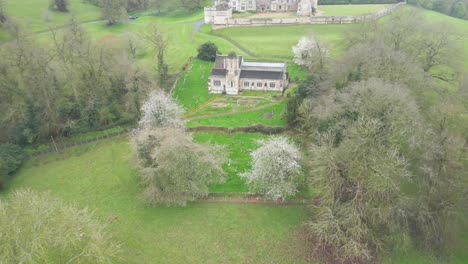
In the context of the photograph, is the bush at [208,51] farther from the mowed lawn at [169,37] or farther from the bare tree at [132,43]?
the bare tree at [132,43]

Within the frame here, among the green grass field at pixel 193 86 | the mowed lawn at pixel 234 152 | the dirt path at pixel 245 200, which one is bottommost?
the dirt path at pixel 245 200

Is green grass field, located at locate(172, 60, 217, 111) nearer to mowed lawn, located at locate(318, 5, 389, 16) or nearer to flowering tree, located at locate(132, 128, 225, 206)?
flowering tree, located at locate(132, 128, 225, 206)

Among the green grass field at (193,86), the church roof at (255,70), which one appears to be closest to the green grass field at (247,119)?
the green grass field at (193,86)

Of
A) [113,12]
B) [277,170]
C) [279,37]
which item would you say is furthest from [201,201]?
[113,12]

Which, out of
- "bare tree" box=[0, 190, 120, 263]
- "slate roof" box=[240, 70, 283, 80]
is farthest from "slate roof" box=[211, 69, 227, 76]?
"bare tree" box=[0, 190, 120, 263]

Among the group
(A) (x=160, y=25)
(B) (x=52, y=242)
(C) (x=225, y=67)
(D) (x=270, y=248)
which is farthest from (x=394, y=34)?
(A) (x=160, y=25)
